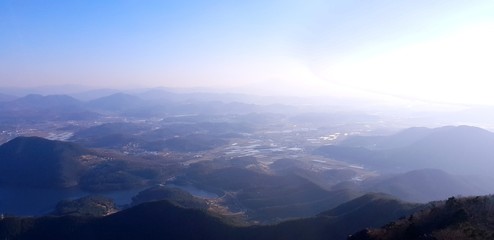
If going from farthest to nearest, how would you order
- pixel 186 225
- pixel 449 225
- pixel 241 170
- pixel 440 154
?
pixel 440 154 → pixel 241 170 → pixel 186 225 → pixel 449 225

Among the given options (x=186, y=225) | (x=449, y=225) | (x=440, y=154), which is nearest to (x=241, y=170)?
(x=186, y=225)

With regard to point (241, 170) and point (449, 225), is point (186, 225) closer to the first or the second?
point (449, 225)

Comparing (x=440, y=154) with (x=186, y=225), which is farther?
(x=440, y=154)

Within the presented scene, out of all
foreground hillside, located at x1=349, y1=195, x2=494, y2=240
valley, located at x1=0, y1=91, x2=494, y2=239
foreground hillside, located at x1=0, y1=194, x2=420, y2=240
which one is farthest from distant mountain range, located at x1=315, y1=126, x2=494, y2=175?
foreground hillside, located at x1=349, y1=195, x2=494, y2=240

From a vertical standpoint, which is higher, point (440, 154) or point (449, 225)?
point (449, 225)

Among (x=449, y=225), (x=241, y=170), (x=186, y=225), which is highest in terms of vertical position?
(x=449, y=225)
